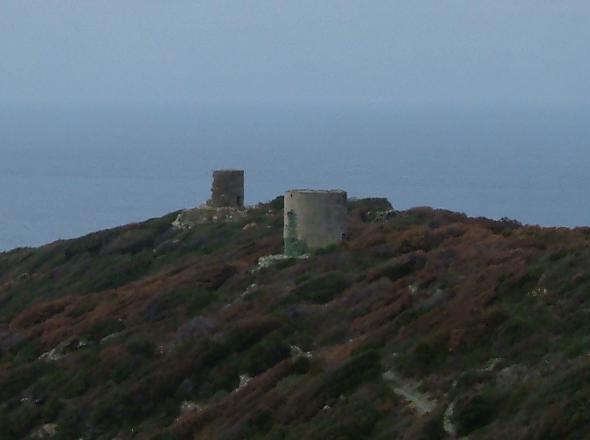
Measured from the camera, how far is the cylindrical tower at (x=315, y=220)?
28188 millimetres

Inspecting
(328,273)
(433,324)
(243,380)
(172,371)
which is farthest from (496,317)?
(328,273)

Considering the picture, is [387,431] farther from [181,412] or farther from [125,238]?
[125,238]

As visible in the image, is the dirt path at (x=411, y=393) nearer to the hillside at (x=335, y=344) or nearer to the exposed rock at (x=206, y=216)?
the hillside at (x=335, y=344)

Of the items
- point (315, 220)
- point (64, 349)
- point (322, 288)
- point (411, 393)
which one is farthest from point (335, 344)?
point (315, 220)

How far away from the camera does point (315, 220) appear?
28.2 meters

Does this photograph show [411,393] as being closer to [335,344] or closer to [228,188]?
[335,344]

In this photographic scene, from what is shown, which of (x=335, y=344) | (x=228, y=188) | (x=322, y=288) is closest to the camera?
(x=335, y=344)

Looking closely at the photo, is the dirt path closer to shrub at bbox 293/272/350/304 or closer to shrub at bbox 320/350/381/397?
shrub at bbox 320/350/381/397

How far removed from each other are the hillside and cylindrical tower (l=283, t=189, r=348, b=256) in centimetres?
70

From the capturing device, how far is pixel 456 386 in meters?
15.0

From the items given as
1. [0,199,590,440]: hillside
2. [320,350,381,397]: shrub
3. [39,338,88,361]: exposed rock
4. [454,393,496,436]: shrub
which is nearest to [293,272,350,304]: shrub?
[0,199,590,440]: hillside

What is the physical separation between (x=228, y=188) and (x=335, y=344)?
63.3ft

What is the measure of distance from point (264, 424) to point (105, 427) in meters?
4.43

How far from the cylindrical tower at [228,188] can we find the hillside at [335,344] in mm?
5851
